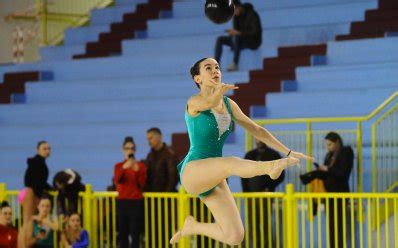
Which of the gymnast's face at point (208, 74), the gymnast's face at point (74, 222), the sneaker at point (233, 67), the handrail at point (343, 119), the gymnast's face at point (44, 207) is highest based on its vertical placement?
the sneaker at point (233, 67)

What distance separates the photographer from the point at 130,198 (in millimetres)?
12336

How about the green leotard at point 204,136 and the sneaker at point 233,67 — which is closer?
the green leotard at point 204,136

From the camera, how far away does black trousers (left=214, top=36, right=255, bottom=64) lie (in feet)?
53.5

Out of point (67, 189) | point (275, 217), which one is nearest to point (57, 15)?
point (67, 189)

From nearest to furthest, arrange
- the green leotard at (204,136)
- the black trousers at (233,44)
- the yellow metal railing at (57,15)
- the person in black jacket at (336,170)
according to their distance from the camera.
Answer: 1. the green leotard at (204,136)
2. the person in black jacket at (336,170)
3. the black trousers at (233,44)
4. the yellow metal railing at (57,15)

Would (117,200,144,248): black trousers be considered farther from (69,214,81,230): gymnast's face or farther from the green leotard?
the green leotard

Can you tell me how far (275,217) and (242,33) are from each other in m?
5.17

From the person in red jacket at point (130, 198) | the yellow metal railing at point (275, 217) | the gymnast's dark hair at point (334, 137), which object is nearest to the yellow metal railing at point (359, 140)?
the gymnast's dark hair at point (334, 137)

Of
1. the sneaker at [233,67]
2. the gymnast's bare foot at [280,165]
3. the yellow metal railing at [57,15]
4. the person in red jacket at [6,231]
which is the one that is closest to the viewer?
the gymnast's bare foot at [280,165]

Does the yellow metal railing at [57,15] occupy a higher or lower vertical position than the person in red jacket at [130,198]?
Answer: higher

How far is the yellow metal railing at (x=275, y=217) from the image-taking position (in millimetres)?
11203

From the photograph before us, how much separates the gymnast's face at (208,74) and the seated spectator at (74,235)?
4435 millimetres

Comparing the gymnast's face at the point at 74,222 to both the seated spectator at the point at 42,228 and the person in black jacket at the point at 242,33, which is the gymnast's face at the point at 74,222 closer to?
the seated spectator at the point at 42,228

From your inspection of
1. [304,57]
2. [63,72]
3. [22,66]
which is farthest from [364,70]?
[22,66]
